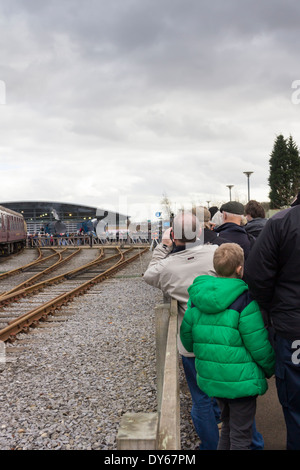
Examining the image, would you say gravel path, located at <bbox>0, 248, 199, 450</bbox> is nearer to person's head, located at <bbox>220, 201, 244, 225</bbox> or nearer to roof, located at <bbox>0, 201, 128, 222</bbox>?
person's head, located at <bbox>220, 201, 244, 225</bbox>

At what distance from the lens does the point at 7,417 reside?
4762 millimetres

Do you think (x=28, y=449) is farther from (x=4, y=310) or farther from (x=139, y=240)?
(x=139, y=240)

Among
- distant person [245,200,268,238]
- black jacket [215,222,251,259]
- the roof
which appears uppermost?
the roof

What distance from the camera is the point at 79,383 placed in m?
5.73

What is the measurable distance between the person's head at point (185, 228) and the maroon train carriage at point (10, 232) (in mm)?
25867

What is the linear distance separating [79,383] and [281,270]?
3.71 m

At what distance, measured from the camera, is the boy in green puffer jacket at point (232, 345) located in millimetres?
2887

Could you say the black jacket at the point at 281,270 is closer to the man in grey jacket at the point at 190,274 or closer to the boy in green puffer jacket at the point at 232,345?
the boy in green puffer jacket at the point at 232,345

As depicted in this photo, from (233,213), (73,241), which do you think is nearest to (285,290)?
(233,213)

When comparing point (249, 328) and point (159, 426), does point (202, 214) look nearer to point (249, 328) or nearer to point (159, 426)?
point (249, 328)

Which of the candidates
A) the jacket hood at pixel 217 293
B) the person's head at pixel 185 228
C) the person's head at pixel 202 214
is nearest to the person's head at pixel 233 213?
the person's head at pixel 202 214

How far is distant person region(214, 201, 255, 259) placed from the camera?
4.43 m

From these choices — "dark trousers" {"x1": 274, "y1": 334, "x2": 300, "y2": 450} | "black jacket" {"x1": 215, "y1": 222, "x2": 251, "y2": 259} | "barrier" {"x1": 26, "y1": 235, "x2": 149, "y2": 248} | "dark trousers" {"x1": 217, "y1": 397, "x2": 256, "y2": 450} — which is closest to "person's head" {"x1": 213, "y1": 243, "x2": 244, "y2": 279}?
"dark trousers" {"x1": 274, "y1": 334, "x2": 300, "y2": 450}
